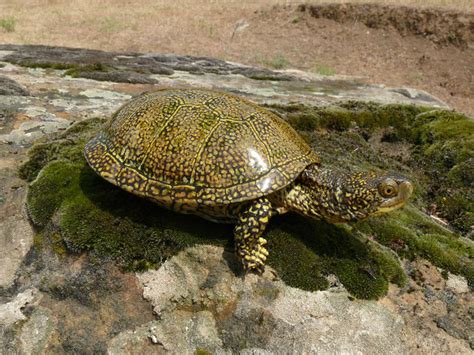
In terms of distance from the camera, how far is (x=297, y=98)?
9.87 m

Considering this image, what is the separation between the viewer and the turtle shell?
14.2ft

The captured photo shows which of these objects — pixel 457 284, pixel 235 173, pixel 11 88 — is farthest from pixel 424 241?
pixel 11 88

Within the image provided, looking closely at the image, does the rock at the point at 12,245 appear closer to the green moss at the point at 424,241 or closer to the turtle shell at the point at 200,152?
the turtle shell at the point at 200,152

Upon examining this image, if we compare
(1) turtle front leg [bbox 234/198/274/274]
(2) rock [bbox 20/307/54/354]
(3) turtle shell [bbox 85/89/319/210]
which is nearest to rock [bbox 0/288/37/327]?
(2) rock [bbox 20/307/54/354]

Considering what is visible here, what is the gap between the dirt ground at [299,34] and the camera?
2403cm

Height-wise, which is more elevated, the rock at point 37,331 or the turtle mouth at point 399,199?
the turtle mouth at point 399,199

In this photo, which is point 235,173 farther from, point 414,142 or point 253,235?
point 414,142

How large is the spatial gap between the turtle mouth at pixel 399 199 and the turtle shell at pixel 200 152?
3.19ft

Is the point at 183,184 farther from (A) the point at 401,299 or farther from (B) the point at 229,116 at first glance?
(A) the point at 401,299

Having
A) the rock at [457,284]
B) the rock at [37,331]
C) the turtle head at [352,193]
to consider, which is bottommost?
the rock at [37,331]

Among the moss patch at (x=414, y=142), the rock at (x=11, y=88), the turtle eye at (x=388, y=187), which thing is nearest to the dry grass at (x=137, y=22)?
the rock at (x=11, y=88)

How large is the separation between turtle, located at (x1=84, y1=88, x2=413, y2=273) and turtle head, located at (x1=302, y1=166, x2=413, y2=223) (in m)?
0.01

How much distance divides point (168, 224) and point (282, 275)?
1471 mm

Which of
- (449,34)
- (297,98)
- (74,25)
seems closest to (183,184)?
(297,98)
